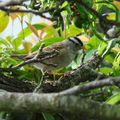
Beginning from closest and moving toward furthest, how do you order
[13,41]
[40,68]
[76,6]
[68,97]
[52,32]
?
[68,97] → [76,6] → [40,68] → [13,41] → [52,32]

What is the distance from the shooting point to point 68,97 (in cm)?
87

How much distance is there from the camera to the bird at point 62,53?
2.16 metres

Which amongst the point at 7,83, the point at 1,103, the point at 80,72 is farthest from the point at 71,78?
the point at 1,103

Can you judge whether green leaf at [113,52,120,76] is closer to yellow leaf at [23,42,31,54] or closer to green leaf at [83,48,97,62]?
Answer: green leaf at [83,48,97,62]

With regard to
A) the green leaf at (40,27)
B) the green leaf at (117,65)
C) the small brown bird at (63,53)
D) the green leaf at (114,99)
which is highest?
the green leaf at (40,27)

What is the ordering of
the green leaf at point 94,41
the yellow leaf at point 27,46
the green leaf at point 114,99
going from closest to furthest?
the green leaf at point 114,99 < the yellow leaf at point 27,46 < the green leaf at point 94,41

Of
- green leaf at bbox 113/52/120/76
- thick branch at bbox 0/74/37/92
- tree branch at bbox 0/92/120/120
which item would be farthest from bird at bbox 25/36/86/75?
tree branch at bbox 0/92/120/120

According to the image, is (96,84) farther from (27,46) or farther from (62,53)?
(62,53)

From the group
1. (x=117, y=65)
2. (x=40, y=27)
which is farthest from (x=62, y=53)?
(x=117, y=65)

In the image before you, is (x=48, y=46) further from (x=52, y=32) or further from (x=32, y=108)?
(x=32, y=108)

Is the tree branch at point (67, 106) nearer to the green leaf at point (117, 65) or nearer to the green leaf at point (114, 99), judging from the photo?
the green leaf at point (114, 99)

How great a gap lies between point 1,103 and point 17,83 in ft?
2.34

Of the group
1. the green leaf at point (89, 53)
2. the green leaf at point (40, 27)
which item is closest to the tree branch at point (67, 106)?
the green leaf at point (89, 53)

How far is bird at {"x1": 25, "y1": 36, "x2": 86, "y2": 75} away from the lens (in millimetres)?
2164
